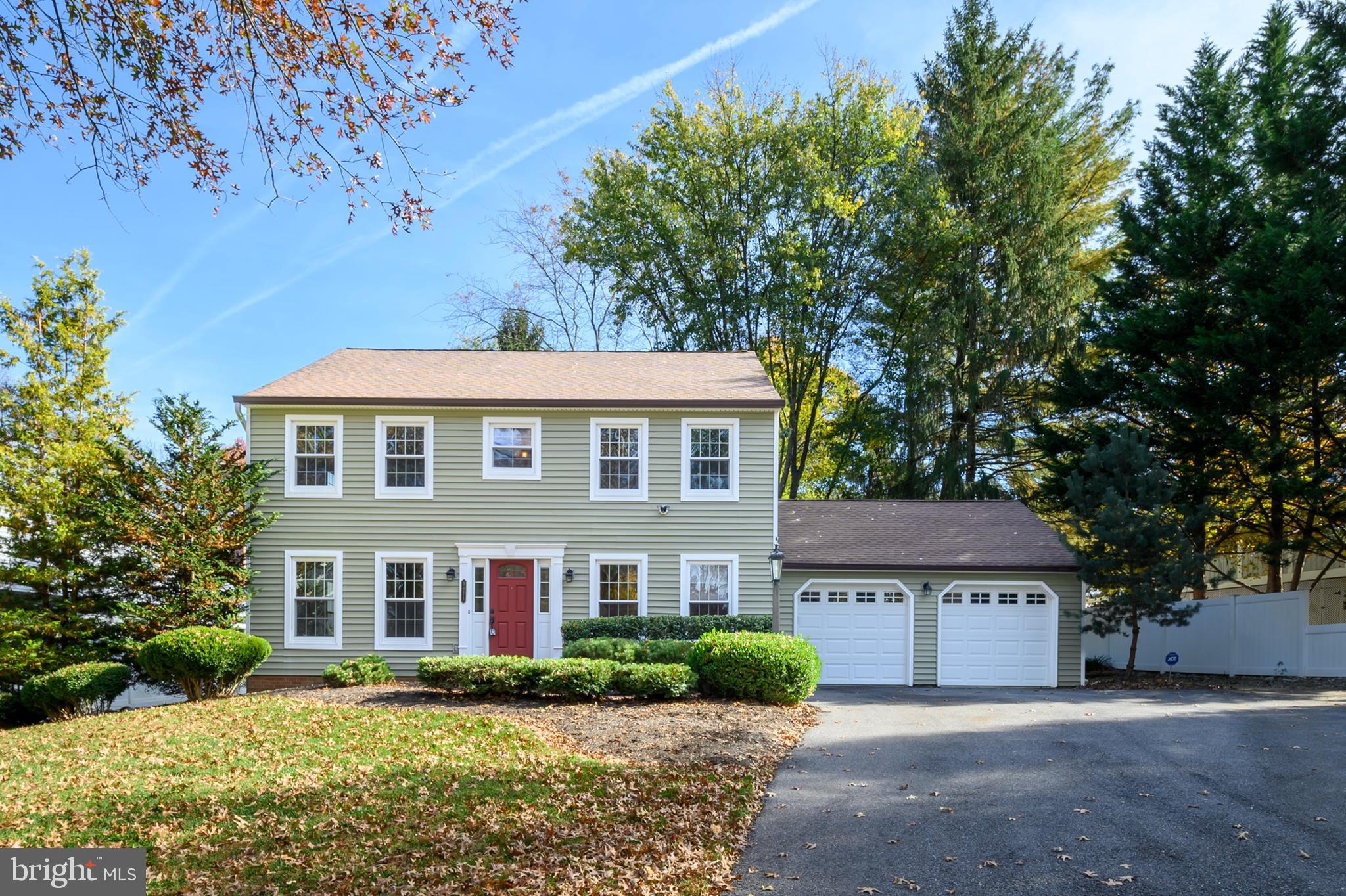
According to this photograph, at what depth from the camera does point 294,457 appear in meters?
18.3

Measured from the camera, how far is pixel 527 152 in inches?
412

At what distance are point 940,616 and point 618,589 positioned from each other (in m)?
6.43

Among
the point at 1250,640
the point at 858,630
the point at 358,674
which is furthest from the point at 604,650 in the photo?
the point at 1250,640

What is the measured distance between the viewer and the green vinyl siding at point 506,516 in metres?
18.0

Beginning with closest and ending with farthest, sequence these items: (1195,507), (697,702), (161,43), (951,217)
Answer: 1. (161,43)
2. (697,702)
3. (1195,507)
4. (951,217)

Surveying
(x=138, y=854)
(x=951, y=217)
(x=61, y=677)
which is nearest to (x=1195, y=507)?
(x=951, y=217)

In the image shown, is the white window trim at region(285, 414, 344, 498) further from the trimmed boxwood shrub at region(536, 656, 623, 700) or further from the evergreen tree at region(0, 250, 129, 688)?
the trimmed boxwood shrub at region(536, 656, 623, 700)

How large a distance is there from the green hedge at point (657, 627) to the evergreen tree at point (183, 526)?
19.8ft

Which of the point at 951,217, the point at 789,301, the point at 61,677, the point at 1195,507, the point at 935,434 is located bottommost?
the point at 61,677

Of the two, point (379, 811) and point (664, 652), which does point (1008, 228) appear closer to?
point (664, 652)

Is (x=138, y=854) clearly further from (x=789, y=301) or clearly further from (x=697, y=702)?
(x=789, y=301)

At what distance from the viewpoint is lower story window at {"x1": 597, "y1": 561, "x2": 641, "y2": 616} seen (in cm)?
1814

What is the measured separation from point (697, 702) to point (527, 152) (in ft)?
26.1

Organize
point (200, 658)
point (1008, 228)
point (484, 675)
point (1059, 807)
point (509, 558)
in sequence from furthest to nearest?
point (1008, 228) → point (509, 558) → point (200, 658) → point (484, 675) → point (1059, 807)
